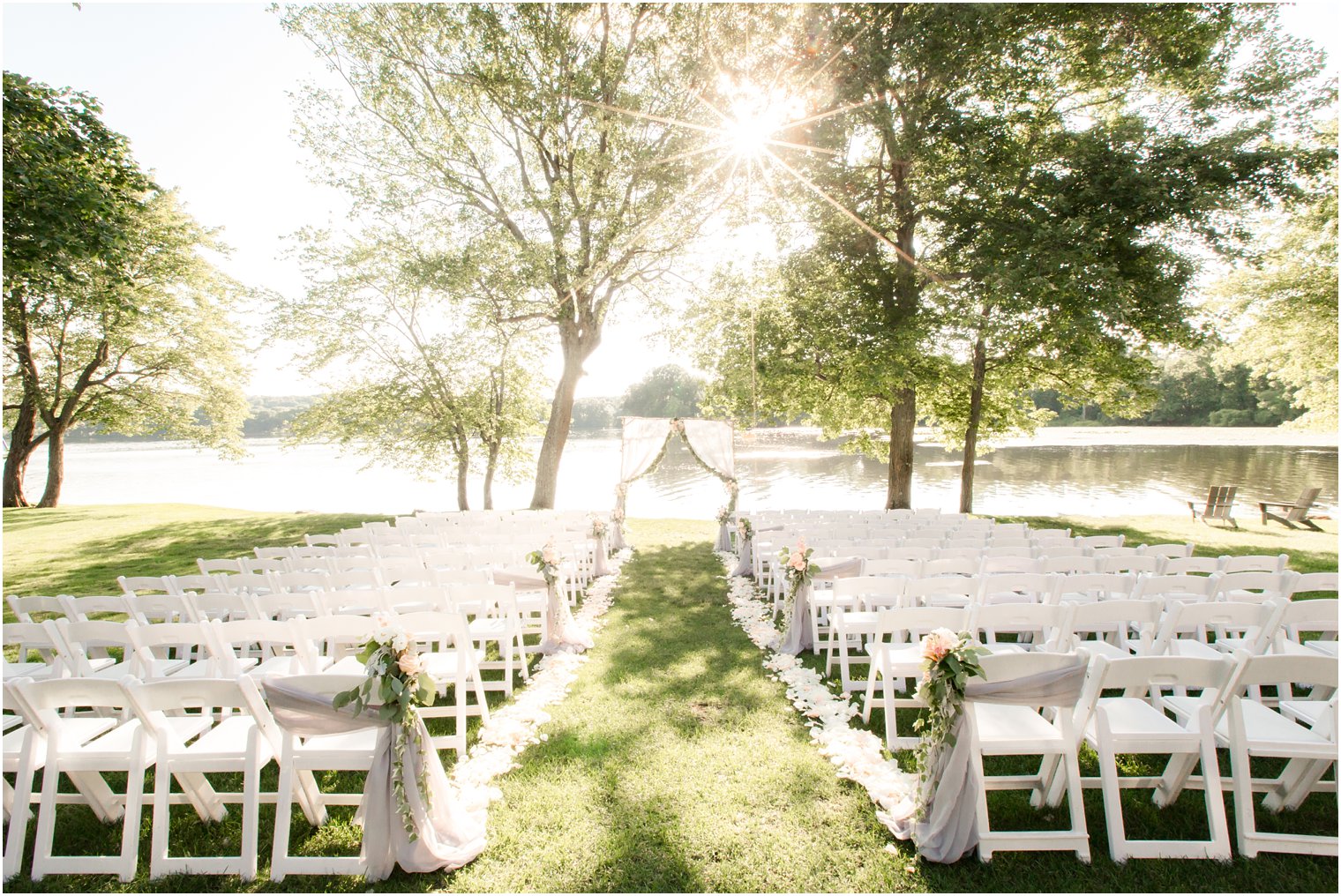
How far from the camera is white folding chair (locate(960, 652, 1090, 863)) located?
2977 millimetres

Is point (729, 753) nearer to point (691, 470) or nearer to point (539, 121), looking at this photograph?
point (539, 121)

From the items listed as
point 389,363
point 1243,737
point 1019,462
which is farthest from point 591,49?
point 1019,462

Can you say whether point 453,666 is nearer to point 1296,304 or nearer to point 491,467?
point 491,467

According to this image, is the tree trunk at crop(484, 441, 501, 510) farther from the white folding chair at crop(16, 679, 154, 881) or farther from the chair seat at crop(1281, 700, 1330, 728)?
the chair seat at crop(1281, 700, 1330, 728)

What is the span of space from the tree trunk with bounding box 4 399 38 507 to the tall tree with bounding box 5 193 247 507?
18cm

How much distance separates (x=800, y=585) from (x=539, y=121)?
44.6 feet

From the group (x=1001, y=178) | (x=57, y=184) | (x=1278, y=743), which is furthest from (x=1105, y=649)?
Result: (x=57, y=184)

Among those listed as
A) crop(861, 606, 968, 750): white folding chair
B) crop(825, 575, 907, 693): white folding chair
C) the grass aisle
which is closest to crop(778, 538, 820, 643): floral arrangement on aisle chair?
crop(825, 575, 907, 693): white folding chair

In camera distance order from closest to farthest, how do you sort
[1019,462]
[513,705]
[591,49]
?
[513,705], [591,49], [1019,462]

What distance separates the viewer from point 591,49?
46.9ft

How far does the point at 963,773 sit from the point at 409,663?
9.43 ft

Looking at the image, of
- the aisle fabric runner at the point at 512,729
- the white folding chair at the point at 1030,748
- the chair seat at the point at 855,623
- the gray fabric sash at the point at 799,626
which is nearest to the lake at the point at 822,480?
the gray fabric sash at the point at 799,626

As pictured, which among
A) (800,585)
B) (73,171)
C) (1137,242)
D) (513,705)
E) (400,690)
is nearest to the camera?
(400,690)

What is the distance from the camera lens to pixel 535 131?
1544 cm
